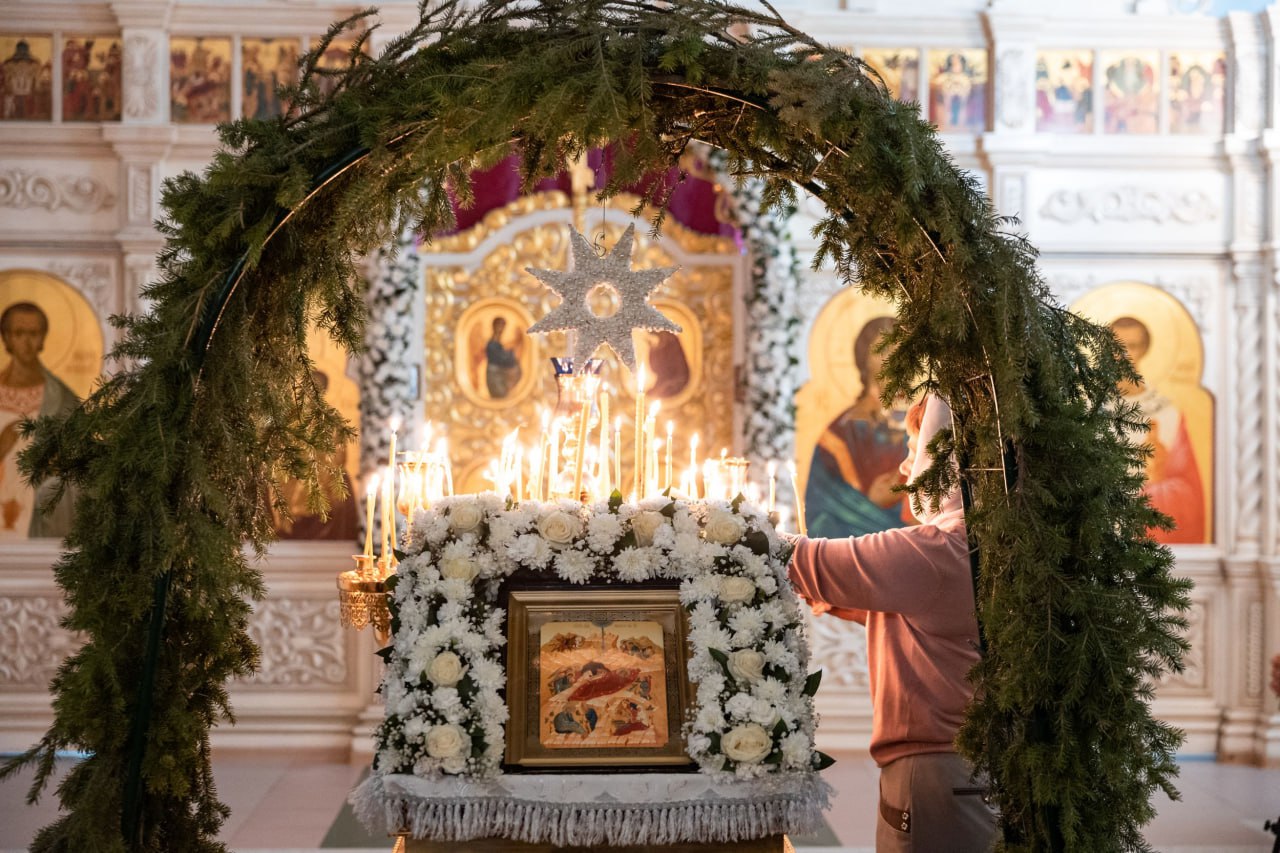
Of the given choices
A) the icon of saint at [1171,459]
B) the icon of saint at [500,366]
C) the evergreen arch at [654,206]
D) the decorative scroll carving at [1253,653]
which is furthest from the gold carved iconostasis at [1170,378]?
the evergreen arch at [654,206]

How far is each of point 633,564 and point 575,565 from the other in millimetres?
141

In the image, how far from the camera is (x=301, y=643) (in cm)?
760

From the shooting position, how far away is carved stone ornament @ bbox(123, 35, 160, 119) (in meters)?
7.57

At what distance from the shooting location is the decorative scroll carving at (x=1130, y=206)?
7754 millimetres

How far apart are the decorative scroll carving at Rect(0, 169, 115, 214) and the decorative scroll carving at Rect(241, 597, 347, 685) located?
287cm

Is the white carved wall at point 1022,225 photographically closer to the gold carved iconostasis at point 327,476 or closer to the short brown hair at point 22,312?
the gold carved iconostasis at point 327,476

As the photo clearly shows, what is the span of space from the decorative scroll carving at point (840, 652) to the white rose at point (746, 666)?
4978 mm

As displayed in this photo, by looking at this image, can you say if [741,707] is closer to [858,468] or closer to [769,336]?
[769,336]

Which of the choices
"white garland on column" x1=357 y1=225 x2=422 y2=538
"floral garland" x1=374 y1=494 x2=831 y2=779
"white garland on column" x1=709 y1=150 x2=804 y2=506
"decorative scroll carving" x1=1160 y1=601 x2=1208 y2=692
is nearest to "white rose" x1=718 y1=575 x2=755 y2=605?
"floral garland" x1=374 y1=494 x2=831 y2=779

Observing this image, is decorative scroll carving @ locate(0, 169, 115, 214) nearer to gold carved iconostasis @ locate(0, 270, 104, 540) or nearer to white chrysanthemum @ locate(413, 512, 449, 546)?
gold carved iconostasis @ locate(0, 270, 104, 540)

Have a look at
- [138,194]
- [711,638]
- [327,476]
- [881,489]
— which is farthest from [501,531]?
[138,194]

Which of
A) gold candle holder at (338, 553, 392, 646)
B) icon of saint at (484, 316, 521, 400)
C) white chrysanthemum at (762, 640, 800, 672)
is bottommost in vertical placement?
white chrysanthemum at (762, 640, 800, 672)

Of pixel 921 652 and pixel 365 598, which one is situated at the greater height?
pixel 365 598

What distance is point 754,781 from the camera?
107 inches
